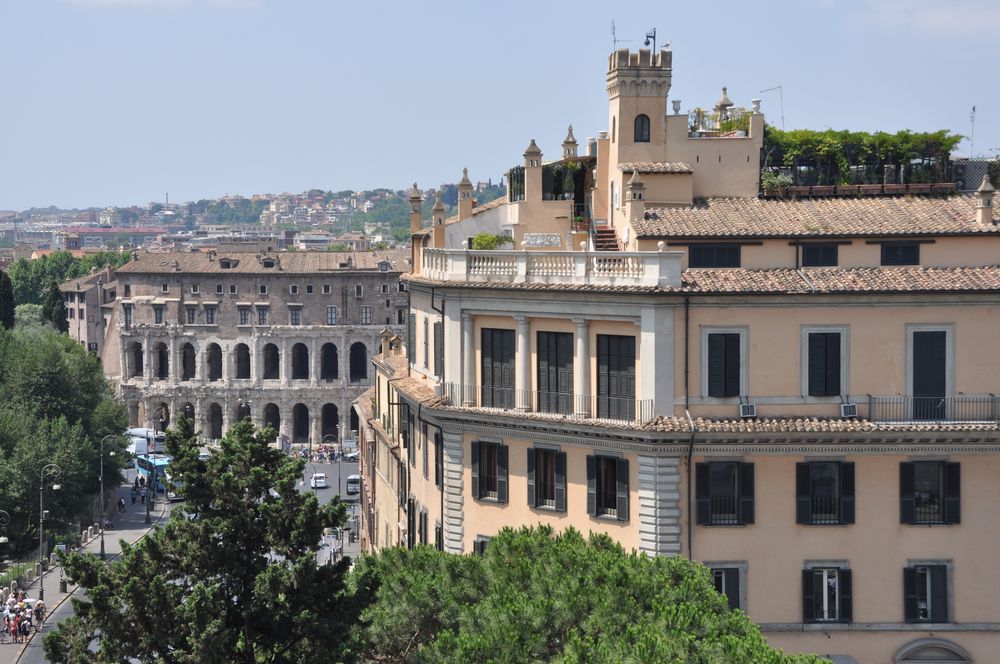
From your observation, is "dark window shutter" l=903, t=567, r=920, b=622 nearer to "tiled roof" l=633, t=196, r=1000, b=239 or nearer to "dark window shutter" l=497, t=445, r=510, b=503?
"tiled roof" l=633, t=196, r=1000, b=239

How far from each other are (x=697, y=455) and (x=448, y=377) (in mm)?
7473

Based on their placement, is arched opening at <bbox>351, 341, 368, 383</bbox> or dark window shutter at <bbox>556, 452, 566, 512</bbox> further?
arched opening at <bbox>351, 341, 368, 383</bbox>

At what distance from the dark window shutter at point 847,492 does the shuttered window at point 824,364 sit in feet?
5.73

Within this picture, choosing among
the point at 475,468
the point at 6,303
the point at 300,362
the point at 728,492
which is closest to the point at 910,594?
the point at 728,492

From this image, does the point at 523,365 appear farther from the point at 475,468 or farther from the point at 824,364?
the point at 824,364

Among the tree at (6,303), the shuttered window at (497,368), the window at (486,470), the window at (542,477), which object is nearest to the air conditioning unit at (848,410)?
the window at (542,477)

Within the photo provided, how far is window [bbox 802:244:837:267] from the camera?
41.2m

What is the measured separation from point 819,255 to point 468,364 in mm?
9075

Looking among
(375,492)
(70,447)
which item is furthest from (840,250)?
(70,447)

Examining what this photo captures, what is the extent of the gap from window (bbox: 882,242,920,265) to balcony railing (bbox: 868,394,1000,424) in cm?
336

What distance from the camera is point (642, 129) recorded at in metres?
45.9

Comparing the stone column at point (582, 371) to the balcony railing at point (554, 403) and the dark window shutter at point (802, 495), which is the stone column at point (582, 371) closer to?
the balcony railing at point (554, 403)

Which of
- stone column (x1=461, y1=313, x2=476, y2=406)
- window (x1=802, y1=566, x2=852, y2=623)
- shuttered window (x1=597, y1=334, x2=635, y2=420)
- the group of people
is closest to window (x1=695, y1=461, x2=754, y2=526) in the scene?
window (x1=802, y1=566, x2=852, y2=623)

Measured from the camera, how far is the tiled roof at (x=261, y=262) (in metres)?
142
